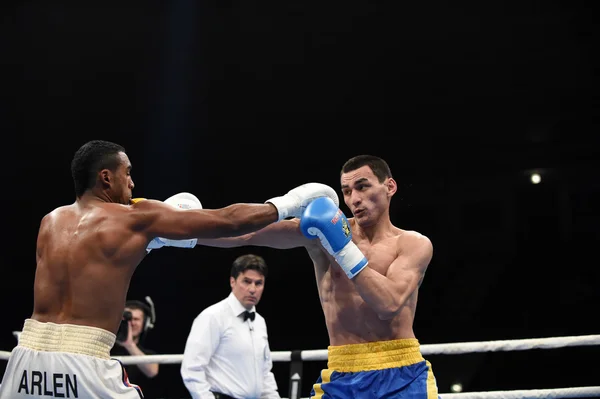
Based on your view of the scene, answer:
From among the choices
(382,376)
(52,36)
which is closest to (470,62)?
(52,36)

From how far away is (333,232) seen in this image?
2258 mm

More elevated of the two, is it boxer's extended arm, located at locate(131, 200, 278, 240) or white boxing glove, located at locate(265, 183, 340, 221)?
white boxing glove, located at locate(265, 183, 340, 221)

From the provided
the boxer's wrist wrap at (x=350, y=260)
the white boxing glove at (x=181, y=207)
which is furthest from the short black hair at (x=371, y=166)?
the white boxing glove at (x=181, y=207)

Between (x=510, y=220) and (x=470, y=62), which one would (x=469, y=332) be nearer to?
(x=510, y=220)

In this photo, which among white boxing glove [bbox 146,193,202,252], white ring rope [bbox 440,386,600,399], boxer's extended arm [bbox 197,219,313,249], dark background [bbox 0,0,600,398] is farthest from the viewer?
dark background [bbox 0,0,600,398]

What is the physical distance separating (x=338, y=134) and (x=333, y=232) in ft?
22.1

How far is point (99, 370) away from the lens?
6.38 feet

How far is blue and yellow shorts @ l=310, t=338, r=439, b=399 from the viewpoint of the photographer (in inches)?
89.0

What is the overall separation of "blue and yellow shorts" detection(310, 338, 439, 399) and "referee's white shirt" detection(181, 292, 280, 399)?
5.13ft

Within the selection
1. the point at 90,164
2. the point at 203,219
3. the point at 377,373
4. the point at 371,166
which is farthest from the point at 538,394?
the point at 90,164

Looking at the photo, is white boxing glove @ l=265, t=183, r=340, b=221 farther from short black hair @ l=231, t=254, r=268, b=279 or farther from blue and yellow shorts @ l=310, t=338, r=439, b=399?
short black hair @ l=231, t=254, r=268, b=279

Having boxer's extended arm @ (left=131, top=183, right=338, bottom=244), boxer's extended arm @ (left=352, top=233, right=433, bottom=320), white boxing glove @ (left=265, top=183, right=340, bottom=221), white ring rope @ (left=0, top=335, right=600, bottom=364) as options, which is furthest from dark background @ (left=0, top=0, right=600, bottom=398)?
boxer's extended arm @ (left=131, top=183, right=338, bottom=244)

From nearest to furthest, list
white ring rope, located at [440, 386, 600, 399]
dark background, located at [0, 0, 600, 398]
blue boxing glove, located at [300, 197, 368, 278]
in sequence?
1. blue boxing glove, located at [300, 197, 368, 278]
2. white ring rope, located at [440, 386, 600, 399]
3. dark background, located at [0, 0, 600, 398]

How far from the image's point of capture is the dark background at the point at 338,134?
7.48 metres
